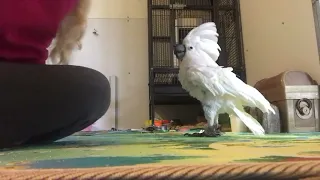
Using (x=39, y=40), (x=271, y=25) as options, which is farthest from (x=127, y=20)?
(x=39, y=40)

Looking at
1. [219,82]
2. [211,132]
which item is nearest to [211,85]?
[219,82]

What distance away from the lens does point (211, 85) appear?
1.13 m

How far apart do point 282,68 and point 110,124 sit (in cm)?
121

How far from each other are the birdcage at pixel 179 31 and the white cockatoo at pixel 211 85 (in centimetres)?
118

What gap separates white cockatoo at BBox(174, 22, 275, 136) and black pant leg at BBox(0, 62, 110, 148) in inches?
14.9

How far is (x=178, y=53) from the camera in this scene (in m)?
1.21

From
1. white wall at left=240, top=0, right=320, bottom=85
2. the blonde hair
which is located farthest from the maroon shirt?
white wall at left=240, top=0, right=320, bottom=85

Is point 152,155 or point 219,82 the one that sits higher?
point 219,82

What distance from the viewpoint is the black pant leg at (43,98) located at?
0.74 m

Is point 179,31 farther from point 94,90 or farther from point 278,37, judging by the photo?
point 94,90

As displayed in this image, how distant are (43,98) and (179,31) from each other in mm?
1855

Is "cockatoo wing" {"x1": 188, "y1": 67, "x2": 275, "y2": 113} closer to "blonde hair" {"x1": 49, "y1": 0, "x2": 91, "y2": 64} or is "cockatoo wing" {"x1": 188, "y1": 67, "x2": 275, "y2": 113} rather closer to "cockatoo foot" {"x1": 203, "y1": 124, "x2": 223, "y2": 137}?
"cockatoo foot" {"x1": 203, "y1": 124, "x2": 223, "y2": 137}

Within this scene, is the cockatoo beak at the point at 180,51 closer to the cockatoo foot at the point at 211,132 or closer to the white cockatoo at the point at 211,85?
the white cockatoo at the point at 211,85

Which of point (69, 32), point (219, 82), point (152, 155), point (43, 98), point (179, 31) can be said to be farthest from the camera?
point (179, 31)
